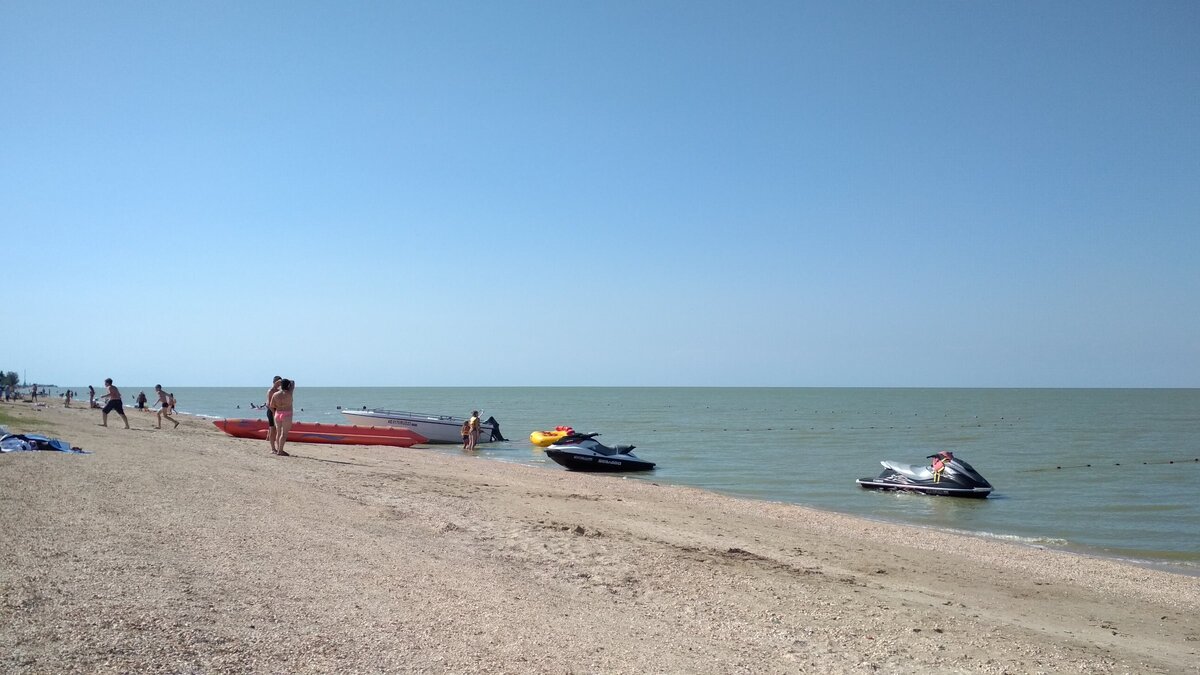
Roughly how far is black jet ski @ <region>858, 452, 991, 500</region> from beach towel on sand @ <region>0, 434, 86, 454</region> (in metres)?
18.8

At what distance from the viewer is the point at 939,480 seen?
2055 centimetres

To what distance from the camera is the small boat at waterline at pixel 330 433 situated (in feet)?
88.0

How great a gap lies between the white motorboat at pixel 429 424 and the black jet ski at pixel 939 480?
19.0 meters

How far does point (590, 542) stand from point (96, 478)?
271 inches

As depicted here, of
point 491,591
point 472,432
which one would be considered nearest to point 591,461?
point 472,432

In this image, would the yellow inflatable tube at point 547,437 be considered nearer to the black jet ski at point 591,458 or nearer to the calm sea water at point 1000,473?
the calm sea water at point 1000,473

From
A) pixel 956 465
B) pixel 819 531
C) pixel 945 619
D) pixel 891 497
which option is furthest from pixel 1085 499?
pixel 945 619

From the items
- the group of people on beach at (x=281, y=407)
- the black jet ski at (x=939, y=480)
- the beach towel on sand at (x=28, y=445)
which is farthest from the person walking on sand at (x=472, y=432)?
the beach towel on sand at (x=28, y=445)

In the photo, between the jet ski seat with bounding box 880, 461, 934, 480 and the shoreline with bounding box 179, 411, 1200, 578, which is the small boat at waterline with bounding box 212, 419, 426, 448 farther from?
the jet ski seat with bounding box 880, 461, 934, 480

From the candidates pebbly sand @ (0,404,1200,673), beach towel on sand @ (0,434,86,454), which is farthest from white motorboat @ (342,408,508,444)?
pebbly sand @ (0,404,1200,673)

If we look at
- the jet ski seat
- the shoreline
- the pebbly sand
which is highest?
the pebbly sand

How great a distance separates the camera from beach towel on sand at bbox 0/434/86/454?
13.4 m

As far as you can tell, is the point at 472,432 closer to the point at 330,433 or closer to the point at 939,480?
the point at 330,433

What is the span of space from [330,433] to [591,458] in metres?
10.5
